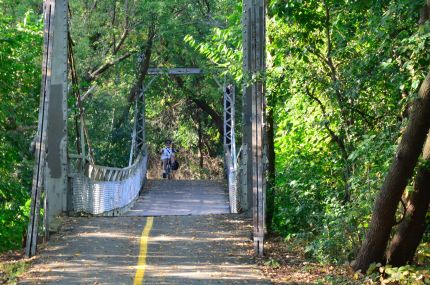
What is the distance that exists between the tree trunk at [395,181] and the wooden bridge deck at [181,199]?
10.7 metres

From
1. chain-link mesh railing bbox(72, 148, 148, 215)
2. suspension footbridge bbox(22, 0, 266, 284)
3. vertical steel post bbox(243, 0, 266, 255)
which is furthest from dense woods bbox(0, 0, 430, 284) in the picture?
chain-link mesh railing bbox(72, 148, 148, 215)

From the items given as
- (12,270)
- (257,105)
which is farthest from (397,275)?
(12,270)

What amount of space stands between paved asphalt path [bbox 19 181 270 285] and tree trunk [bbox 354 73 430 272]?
1.35 meters

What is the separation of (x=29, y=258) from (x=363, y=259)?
458 cm

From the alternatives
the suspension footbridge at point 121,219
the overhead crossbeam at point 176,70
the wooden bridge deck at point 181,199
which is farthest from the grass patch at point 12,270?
the overhead crossbeam at point 176,70

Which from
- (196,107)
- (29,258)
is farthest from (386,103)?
(196,107)

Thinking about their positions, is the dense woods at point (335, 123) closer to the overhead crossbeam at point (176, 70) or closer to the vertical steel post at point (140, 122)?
the overhead crossbeam at point (176, 70)

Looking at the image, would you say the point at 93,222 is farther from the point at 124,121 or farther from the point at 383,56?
the point at 124,121

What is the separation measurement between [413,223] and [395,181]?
30.9 inches

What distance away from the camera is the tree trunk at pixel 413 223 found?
30.5 feet

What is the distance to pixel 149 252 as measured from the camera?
1138cm

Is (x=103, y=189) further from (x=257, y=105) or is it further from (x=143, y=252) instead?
(x=257, y=105)

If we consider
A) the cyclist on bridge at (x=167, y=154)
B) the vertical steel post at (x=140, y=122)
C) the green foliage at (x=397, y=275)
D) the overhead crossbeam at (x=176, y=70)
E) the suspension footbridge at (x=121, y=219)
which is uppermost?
the overhead crossbeam at (x=176, y=70)

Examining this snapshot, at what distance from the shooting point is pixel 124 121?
103 feet
